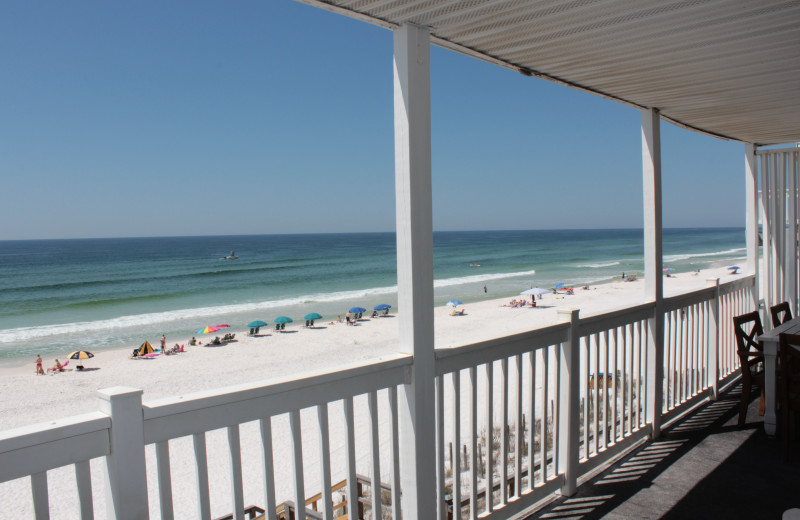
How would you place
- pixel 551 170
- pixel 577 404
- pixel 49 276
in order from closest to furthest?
pixel 577 404
pixel 49 276
pixel 551 170

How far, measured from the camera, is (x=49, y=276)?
34.7m

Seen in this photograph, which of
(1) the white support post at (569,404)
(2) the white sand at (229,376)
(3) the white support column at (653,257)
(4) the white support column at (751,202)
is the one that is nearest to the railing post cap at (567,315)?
(1) the white support post at (569,404)

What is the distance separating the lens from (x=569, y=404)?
8.70ft

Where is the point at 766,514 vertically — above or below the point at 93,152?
below

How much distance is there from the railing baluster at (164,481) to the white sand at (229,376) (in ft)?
3.53

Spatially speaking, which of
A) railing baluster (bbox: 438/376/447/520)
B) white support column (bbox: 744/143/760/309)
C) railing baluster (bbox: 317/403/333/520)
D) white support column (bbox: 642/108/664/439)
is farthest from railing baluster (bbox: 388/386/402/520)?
white support column (bbox: 744/143/760/309)

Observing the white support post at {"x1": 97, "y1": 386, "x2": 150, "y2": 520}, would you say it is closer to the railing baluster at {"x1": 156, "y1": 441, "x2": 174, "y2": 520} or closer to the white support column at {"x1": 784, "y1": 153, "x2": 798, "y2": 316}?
the railing baluster at {"x1": 156, "y1": 441, "x2": 174, "y2": 520}

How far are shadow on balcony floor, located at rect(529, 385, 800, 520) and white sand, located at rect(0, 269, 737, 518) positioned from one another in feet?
2.96

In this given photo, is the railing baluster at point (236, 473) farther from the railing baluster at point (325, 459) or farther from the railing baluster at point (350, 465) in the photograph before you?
the railing baluster at point (350, 465)

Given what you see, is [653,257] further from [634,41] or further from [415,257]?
[415,257]

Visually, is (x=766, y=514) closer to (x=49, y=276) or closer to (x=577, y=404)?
(x=577, y=404)

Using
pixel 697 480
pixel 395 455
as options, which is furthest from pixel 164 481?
pixel 697 480

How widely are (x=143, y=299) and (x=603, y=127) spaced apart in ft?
151

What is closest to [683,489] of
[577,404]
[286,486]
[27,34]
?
[577,404]
